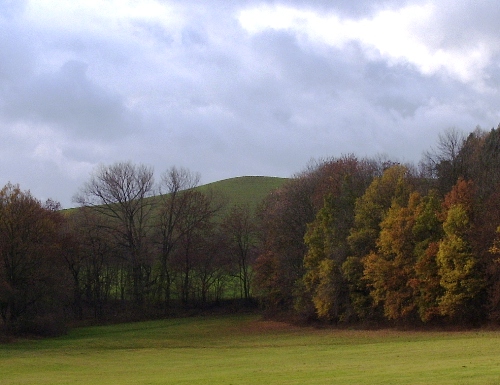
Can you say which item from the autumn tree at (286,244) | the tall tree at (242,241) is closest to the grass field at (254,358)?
the autumn tree at (286,244)

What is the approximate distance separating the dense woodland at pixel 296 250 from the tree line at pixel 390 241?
4.6 inches

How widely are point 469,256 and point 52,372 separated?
3246cm

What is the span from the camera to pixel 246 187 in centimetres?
13438

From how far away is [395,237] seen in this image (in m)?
54.3

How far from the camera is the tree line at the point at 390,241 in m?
49.5

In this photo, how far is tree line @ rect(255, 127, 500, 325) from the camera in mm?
49469

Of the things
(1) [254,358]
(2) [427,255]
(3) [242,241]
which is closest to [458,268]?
(2) [427,255]

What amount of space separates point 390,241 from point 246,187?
81036 mm

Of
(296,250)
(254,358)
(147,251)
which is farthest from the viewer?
(147,251)

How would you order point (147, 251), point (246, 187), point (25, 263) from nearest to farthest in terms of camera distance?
point (25, 263)
point (147, 251)
point (246, 187)

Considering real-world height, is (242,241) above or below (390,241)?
above

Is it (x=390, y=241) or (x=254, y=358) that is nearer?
(x=254, y=358)

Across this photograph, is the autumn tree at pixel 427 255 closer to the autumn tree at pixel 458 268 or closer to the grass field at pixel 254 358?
the autumn tree at pixel 458 268

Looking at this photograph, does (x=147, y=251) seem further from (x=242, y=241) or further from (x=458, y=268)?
(x=458, y=268)
